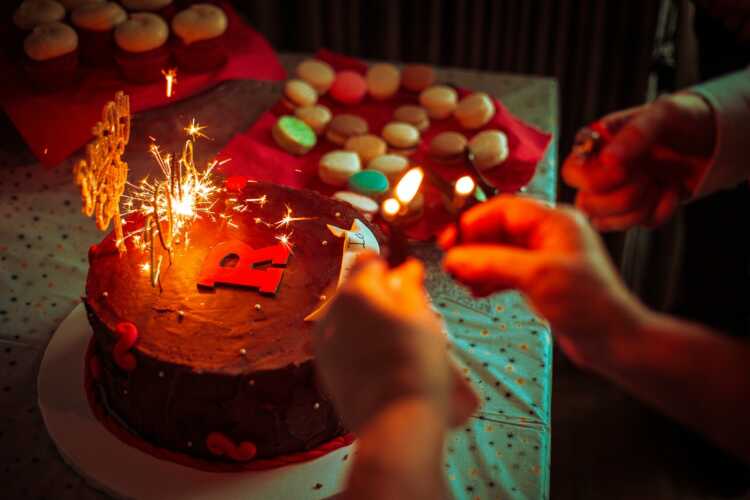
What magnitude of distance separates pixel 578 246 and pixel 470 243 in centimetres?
26

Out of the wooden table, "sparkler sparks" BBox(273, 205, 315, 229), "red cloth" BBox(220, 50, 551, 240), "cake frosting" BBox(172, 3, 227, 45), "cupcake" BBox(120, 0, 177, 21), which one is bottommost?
the wooden table

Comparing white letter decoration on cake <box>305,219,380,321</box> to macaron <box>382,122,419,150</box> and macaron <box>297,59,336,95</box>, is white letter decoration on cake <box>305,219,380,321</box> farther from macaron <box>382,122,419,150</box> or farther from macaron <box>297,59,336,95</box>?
macaron <box>297,59,336,95</box>

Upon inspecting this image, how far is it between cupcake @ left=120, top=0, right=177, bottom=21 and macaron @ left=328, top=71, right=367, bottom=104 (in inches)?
25.3

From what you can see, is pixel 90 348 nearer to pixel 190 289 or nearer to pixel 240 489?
pixel 190 289

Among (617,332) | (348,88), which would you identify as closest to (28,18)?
(348,88)

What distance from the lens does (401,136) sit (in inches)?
103

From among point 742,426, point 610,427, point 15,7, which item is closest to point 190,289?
point 742,426

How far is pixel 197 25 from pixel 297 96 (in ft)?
1.35

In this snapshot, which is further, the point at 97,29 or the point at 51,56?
the point at 97,29

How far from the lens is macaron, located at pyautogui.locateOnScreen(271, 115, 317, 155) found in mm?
2545

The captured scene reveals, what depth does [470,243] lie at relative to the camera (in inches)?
49.3

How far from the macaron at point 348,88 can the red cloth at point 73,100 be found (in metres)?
0.27

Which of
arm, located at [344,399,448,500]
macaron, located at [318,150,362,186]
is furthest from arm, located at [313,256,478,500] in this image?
macaron, located at [318,150,362,186]

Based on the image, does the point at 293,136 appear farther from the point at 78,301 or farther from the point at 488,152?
the point at 78,301
